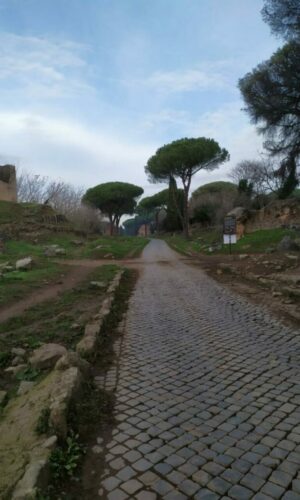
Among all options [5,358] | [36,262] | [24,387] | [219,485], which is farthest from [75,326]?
[36,262]

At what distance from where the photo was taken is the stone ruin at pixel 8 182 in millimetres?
29781

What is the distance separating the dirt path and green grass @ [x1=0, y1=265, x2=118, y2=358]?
8.1 inches

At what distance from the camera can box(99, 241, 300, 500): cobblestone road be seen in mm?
2430

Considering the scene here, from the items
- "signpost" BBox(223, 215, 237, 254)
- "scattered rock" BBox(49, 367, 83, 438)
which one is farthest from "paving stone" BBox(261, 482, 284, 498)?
"signpost" BBox(223, 215, 237, 254)

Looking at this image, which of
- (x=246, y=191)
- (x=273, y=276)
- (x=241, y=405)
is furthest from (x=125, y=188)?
(x=241, y=405)

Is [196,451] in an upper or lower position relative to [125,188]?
lower

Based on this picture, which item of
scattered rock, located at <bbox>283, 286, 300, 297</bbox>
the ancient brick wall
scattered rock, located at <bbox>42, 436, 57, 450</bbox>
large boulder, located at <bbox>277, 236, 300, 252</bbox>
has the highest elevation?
the ancient brick wall

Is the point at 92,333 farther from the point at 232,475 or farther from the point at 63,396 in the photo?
the point at 232,475

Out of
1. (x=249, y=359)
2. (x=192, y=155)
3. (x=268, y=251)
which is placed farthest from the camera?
(x=192, y=155)

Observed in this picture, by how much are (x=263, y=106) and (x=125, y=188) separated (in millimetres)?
27995

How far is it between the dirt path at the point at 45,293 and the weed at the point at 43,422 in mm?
3757

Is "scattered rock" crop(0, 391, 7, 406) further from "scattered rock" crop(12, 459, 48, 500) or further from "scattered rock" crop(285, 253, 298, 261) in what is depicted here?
"scattered rock" crop(285, 253, 298, 261)

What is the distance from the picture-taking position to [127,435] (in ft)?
9.84

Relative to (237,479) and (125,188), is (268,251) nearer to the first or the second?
(237,479)
